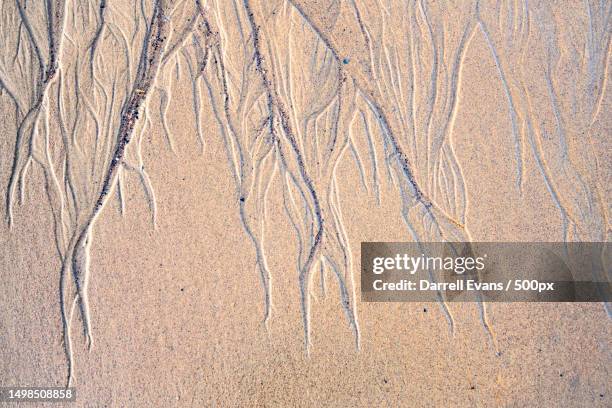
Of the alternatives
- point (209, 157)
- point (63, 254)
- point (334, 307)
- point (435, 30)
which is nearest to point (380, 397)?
point (334, 307)

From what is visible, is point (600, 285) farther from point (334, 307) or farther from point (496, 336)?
point (334, 307)

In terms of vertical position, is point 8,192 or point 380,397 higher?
point 8,192

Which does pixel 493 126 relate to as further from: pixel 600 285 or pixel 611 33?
pixel 600 285

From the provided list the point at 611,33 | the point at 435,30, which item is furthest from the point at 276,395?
the point at 611,33

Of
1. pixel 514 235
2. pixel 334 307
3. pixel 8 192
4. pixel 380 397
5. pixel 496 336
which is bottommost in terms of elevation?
pixel 380 397

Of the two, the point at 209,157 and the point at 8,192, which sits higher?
the point at 209,157

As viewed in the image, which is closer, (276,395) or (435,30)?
(276,395)
